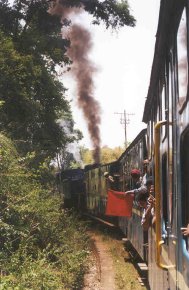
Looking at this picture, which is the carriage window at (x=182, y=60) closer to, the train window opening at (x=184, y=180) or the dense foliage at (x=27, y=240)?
the train window opening at (x=184, y=180)

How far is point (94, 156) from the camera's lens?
37125 mm

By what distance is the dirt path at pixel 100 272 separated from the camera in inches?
400

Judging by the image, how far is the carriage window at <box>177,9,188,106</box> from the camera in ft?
9.55

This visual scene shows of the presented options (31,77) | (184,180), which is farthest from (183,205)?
(31,77)

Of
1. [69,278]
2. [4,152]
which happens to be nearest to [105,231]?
[69,278]

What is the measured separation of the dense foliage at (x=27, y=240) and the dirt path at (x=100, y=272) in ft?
1.27

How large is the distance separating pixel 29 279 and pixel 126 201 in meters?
1.97

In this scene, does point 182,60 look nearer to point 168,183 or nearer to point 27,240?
point 168,183

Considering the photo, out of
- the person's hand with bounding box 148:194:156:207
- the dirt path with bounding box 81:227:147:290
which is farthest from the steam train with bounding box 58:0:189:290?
the dirt path with bounding box 81:227:147:290

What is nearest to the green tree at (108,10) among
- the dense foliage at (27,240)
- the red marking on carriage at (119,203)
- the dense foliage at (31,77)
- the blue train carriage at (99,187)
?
the dense foliage at (31,77)

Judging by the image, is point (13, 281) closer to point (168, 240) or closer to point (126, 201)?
point (126, 201)

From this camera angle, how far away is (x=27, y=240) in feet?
29.4

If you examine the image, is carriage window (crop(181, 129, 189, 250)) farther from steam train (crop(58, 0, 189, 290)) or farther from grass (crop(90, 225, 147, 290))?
grass (crop(90, 225, 147, 290))

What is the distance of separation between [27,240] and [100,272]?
3.13 metres
